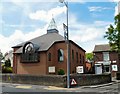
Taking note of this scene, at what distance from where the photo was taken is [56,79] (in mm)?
29281

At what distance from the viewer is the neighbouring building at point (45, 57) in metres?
42.8

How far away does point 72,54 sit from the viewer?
4653cm

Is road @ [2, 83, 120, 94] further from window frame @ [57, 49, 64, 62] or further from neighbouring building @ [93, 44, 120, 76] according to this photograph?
neighbouring building @ [93, 44, 120, 76]

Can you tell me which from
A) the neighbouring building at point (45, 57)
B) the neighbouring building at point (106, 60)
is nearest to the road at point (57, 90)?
the neighbouring building at point (45, 57)

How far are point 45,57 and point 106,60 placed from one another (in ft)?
58.6

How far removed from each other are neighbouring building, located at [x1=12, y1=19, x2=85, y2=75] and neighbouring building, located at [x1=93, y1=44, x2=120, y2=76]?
8.01 metres

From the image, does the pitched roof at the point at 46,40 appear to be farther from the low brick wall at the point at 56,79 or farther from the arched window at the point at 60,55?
the low brick wall at the point at 56,79

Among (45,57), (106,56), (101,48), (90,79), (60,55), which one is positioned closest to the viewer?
(90,79)

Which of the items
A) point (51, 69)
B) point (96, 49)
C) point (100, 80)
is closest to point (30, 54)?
point (51, 69)

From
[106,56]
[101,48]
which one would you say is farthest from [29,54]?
[101,48]

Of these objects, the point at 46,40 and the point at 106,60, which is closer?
the point at 46,40

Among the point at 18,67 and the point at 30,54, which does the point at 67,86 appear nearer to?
the point at 30,54

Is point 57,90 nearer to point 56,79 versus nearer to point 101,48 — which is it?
point 56,79

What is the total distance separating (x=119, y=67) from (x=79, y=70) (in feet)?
48.4
